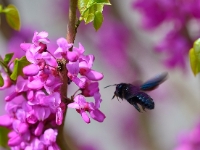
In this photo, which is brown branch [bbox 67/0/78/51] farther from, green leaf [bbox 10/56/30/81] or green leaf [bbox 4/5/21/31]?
green leaf [bbox 4/5/21/31]

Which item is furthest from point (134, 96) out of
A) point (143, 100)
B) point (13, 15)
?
point (13, 15)

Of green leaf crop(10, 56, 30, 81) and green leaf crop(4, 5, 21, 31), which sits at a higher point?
green leaf crop(4, 5, 21, 31)

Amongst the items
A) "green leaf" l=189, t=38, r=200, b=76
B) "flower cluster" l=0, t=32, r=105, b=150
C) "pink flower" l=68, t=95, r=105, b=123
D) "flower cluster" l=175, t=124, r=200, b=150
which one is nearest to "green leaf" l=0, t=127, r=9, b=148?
"flower cluster" l=0, t=32, r=105, b=150

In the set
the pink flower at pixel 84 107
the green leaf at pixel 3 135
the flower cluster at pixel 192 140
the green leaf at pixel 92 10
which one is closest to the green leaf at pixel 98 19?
the green leaf at pixel 92 10

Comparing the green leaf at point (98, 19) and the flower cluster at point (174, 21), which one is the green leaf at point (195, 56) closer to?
the green leaf at point (98, 19)

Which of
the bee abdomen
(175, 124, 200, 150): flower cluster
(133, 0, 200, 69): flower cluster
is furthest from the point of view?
(175, 124, 200, 150): flower cluster

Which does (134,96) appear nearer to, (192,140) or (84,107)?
(84,107)

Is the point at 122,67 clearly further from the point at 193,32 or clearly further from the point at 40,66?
the point at 40,66
